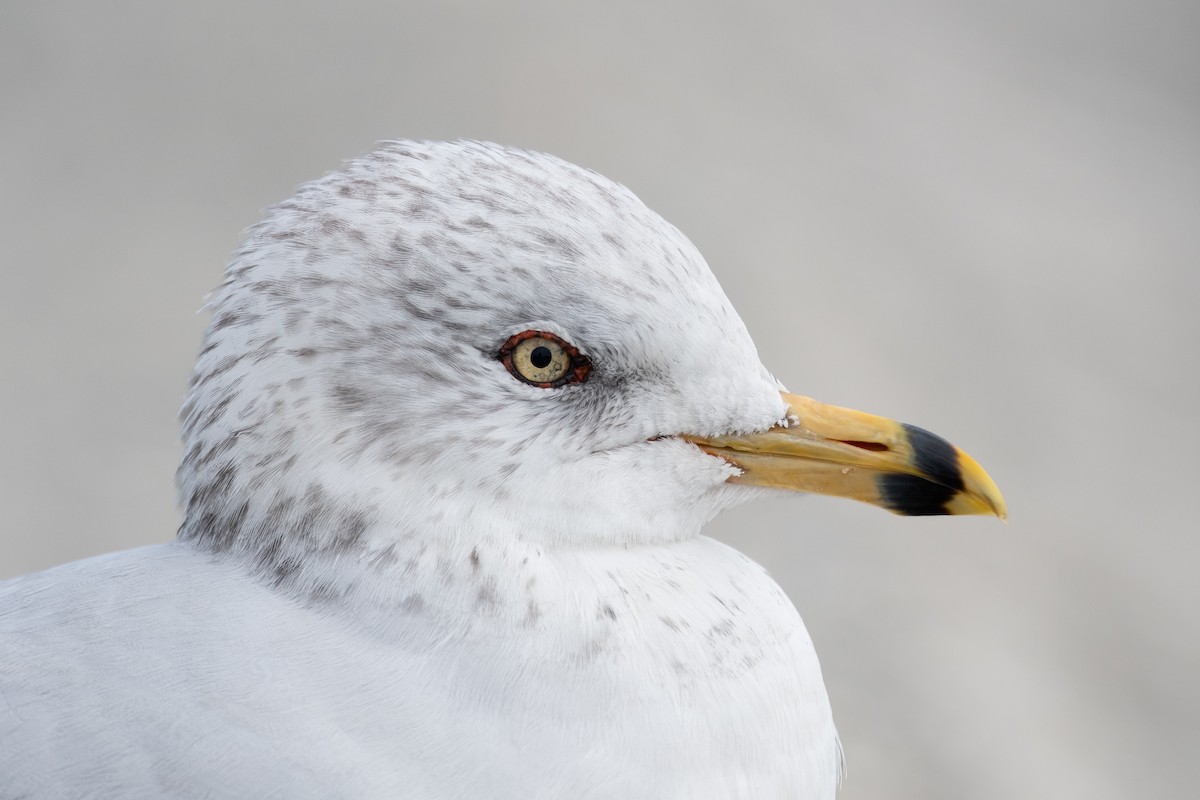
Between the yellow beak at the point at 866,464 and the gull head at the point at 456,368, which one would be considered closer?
the gull head at the point at 456,368

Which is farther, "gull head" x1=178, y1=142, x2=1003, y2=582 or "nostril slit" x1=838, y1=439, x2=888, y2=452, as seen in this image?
"nostril slit" x1=838, y1=439, x2=888, y2=452

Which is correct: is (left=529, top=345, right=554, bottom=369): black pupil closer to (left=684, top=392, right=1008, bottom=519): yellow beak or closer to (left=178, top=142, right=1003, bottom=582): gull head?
(left=178, top=142, right=1003, bottom=582): gull head

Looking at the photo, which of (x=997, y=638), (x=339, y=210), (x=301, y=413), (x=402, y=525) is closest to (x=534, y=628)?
(x=402, y=525)

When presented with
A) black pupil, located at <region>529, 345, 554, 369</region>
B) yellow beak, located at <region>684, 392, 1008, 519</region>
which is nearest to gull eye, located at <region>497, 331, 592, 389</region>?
black pupil, located at <region>529, 345, 554, 369</region>

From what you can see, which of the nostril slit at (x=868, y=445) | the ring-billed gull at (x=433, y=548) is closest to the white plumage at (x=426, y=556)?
the ring-billed gull at (x=433, y=548)

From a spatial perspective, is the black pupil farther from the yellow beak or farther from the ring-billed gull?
the yellow beak

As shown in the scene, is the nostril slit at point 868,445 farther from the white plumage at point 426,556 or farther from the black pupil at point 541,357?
the black pupil at point 541,357

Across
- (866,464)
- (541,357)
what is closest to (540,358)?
(541,357)

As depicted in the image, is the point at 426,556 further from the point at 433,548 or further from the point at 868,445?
the point at 868,445
